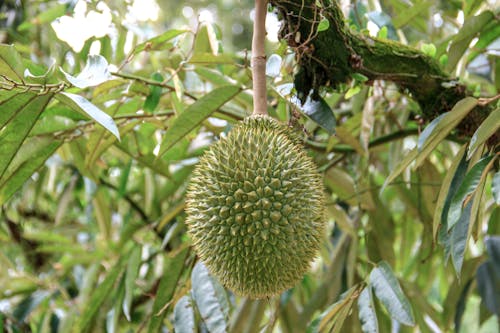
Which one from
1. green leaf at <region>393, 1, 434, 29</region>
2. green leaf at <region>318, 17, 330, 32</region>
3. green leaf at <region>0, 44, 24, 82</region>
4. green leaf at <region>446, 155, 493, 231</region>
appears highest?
green leaf at <region>0, 44, 24, 82</region>

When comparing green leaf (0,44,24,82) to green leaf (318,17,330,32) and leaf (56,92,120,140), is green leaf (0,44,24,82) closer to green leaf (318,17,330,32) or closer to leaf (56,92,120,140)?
leaf (56,92,120,140)

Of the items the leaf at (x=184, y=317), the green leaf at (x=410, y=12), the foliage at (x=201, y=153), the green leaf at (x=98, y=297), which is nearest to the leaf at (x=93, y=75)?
the foliage at (x=201, y=153)

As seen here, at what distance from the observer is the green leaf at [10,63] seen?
731 mm

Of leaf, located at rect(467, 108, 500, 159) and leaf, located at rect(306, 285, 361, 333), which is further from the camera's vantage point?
leaf, located at rect(306, 285, 361, 333)

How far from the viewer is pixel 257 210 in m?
0.74

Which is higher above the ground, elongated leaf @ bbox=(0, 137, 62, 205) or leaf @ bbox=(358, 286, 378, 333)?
elongated leaf @ bbox=(0, 137, 62, 205)

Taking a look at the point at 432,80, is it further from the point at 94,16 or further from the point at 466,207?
the point at 94,16

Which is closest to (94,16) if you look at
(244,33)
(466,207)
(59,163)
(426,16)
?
(59,163)

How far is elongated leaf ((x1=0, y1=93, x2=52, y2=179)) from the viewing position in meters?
0.76

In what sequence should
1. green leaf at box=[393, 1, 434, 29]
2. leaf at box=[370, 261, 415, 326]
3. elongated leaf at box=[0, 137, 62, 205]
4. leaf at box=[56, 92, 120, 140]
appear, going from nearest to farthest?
leaf at box=[56, 92, 120, 140] < leaf at box=[370, 261, 415, 326] < elongated leaf at box=[0, 137, 62, 205] < green leaf at box=[393, 1, 434, 29]

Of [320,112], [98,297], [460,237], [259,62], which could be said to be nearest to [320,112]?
[320,112]

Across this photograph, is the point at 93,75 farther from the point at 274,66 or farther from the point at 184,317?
the point at 184,317

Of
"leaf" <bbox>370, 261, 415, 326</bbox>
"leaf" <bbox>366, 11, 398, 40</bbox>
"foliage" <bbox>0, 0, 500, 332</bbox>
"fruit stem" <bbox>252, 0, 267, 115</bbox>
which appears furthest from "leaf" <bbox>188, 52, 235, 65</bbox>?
"leaf" <bbox>370, 261, 415, 326</bbox>

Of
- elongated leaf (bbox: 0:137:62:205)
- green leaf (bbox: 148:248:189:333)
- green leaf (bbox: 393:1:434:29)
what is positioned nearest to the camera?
elongated leaf (bbox: 0:137:62:205)
